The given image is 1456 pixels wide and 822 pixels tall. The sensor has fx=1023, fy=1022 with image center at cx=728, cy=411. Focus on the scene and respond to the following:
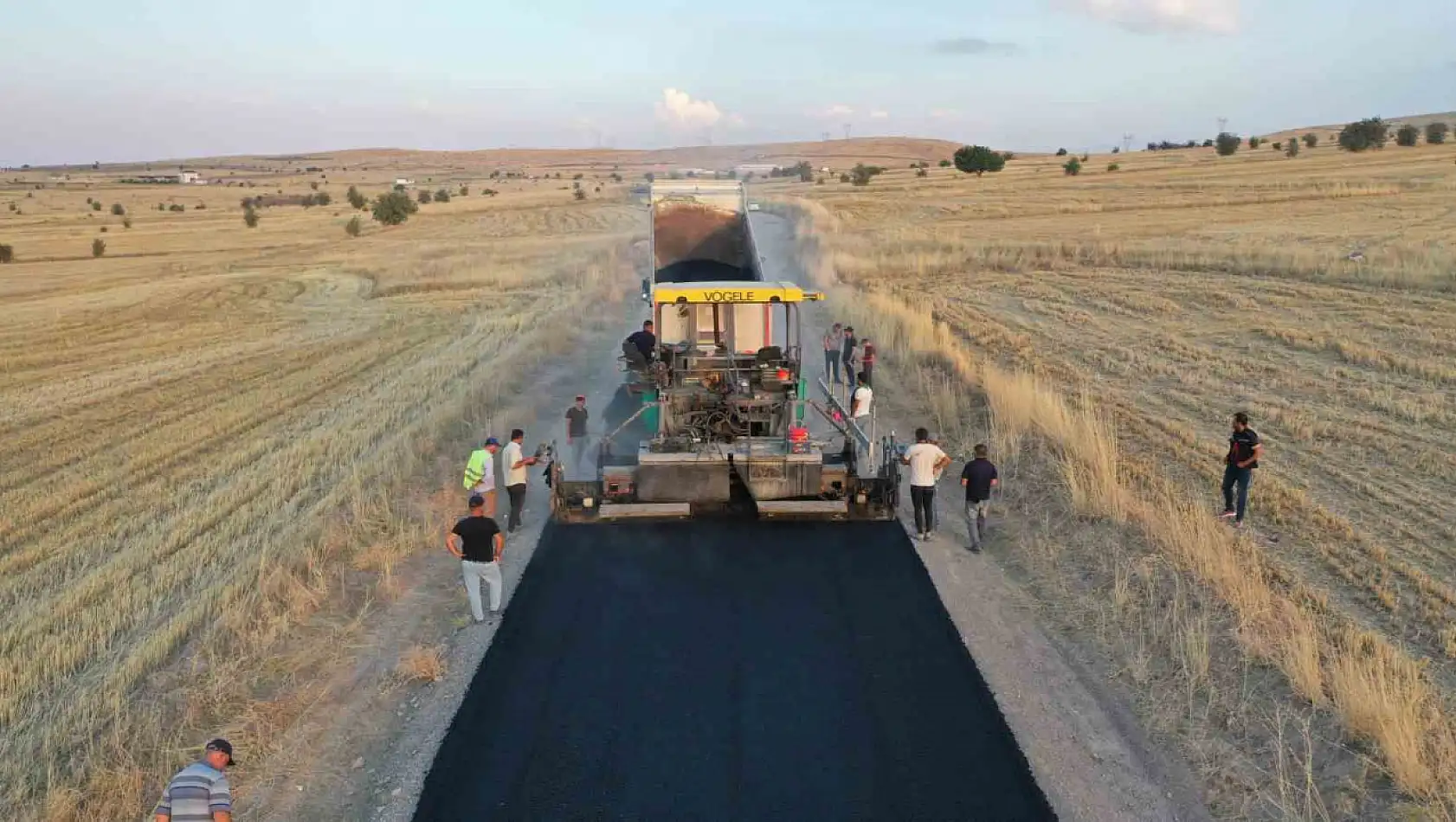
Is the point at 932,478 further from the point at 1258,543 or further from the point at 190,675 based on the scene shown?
the point at 190,675

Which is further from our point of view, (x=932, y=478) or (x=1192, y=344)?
(x=1192, y=344)

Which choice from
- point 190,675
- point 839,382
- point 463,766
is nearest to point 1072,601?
point 463,766

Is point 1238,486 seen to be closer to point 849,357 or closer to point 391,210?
point 849,357

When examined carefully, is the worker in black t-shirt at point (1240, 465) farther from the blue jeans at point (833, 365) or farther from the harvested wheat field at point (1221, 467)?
the blue jeans at point (833, 365)

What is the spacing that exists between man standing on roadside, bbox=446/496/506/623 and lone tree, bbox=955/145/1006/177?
267ft

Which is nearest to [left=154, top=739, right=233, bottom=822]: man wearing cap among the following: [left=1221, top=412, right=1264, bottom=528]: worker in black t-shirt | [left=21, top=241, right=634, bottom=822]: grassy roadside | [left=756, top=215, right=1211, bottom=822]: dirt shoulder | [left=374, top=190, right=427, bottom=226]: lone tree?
[left=21, top=241, right=634, bottom=822]: grassy roadside

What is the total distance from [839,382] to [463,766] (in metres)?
13.8

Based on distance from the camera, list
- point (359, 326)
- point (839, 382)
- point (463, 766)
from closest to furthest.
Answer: point (463, 766), point (839, 382), point (359, 326)

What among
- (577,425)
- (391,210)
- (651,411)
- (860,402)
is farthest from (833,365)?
(391,210)

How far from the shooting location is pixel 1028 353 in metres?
21.6

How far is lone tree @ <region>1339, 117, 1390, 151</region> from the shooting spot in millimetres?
73188

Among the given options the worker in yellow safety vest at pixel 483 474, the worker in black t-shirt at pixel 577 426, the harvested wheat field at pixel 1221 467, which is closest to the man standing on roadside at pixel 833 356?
the harvested wheat field at pixel 1221 467

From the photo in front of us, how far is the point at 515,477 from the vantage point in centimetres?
1186

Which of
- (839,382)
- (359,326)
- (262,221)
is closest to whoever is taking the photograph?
(839,382)
